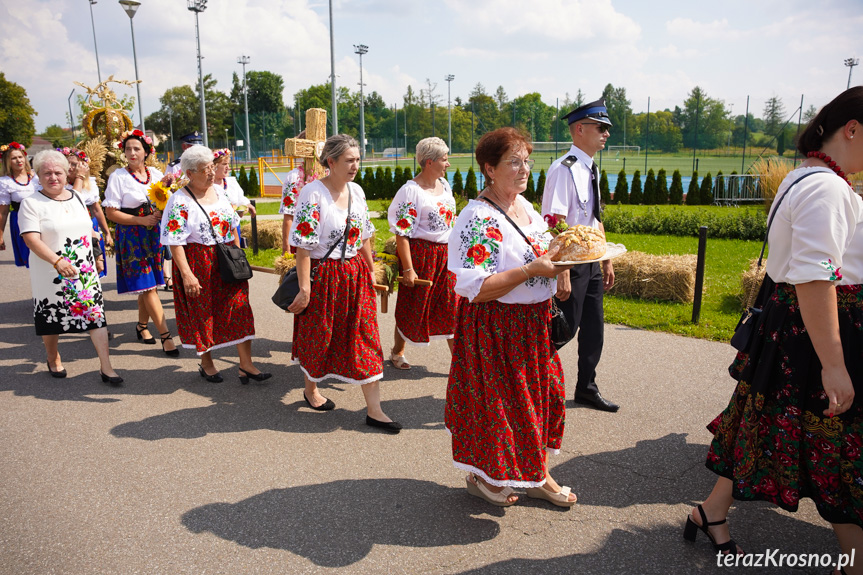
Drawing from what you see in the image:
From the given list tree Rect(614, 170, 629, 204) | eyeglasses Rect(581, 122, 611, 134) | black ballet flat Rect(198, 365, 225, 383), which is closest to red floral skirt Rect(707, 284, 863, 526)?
eyeglasses Rect(581, 122, 611, 134)

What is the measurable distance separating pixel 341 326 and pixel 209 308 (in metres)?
1.47

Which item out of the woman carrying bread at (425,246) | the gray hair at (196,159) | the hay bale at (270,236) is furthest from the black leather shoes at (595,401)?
the hay bale at (270,236)

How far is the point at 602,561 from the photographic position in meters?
2.94

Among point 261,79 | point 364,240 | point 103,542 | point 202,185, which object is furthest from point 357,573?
point 261,79

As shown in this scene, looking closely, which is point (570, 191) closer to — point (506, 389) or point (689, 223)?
point (506, 389)

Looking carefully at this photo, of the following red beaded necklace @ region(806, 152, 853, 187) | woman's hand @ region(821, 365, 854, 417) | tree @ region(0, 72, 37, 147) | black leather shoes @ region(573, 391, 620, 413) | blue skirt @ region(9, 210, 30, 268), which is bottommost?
black leather shoes @ region(573, 391, 620, 413)

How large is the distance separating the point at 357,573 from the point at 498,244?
1.68 metres

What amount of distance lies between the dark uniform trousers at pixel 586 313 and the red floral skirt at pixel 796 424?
5.77 ft

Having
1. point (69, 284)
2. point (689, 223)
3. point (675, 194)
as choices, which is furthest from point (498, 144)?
point (675, 194)

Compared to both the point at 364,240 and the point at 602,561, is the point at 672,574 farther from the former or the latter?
the point at 364,240

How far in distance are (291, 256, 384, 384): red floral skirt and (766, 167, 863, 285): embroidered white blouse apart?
285 cm

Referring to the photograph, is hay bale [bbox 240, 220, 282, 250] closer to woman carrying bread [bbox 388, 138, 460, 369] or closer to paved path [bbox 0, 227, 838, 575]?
paved path [bbox 0, 227, 838, 575]

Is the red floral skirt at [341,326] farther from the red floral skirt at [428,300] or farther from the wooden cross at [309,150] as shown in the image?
the wooden cross at [309,150]

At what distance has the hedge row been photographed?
13.3m
